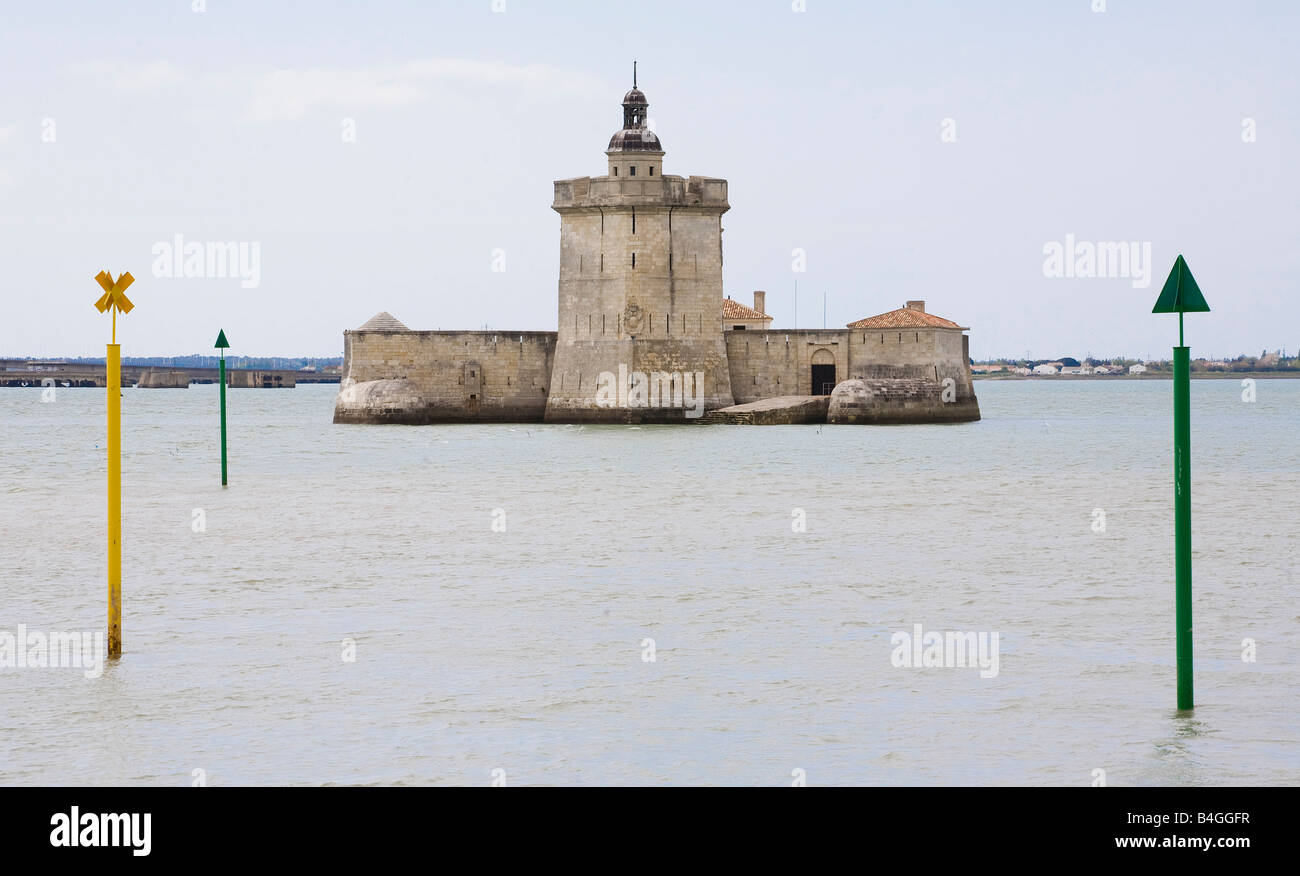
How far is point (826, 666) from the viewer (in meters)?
10.1

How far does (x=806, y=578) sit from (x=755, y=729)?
620 centimetres

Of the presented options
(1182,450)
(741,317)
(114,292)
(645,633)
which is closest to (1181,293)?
(1182,450)

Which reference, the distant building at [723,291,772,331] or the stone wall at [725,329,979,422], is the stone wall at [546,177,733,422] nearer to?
the stone wall at [725,329,979,422]

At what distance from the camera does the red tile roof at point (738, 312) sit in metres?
56.9

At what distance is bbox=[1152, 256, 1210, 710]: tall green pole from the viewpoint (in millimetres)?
7777

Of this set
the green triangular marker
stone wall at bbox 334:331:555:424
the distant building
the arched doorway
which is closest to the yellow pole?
the green triangular marker

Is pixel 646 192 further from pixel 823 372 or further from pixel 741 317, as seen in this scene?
pixel 741 317

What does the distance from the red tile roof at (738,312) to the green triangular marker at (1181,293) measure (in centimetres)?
4877

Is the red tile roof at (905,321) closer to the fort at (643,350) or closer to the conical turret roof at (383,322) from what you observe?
the fort at (643,350)

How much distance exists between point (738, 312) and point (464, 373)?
12.4 m

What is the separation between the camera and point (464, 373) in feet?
161
